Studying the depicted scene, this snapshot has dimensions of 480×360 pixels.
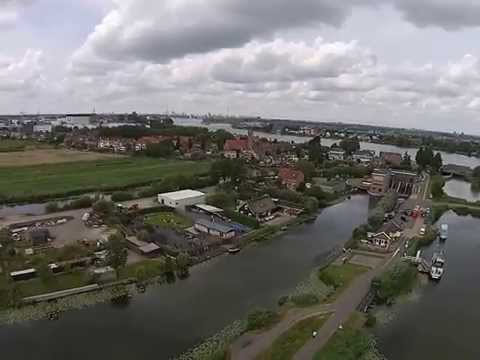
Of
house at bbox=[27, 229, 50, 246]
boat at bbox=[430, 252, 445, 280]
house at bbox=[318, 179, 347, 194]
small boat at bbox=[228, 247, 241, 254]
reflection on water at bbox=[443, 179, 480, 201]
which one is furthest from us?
reflection on water at bbox=[443, 179, 480, 201]

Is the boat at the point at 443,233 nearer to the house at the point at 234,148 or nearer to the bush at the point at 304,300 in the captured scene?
the bush at the point at 304,300

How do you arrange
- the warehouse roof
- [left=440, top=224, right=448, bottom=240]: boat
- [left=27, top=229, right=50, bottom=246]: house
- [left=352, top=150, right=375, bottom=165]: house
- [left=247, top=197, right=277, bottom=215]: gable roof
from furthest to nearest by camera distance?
[left=352, top=150, right=375, bottom=165]: house → the warehouse roof → [left=247, top=197, right=277, bottom=215]: gable roof → [left=440, top=224, right=448, bottom=240]: boat → [left=27, top=229, right=50, bottom=246]: house

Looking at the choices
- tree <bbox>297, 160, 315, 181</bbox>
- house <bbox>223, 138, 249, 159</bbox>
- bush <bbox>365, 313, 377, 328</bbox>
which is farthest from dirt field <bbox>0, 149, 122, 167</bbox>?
bush <bbox>365, 313, 377, 328</bbox>

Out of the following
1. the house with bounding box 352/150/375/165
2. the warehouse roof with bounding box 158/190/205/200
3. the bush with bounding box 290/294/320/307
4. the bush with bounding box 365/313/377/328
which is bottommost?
the bush with bounding box 365/313/377/328

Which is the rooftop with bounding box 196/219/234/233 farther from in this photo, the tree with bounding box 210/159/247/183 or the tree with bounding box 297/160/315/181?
the tree with bounding box 297/160/315/181

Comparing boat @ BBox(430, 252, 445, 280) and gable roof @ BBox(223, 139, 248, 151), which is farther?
gable roof @ BBox(223, 139, 248, 151)

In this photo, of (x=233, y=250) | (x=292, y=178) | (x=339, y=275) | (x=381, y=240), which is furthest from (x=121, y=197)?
(x=381, y=240)

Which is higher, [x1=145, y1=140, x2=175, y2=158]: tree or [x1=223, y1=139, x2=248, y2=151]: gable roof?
[x1=223, y1=139, x2=248, y2=151]: gable roof
